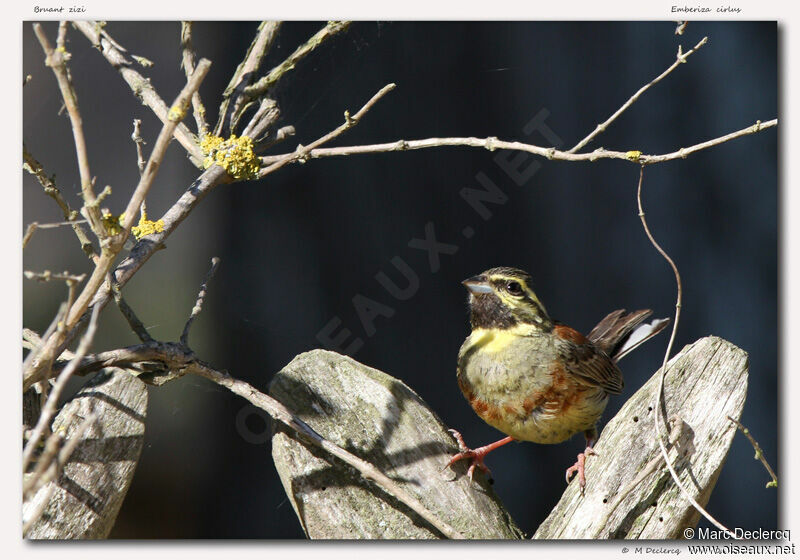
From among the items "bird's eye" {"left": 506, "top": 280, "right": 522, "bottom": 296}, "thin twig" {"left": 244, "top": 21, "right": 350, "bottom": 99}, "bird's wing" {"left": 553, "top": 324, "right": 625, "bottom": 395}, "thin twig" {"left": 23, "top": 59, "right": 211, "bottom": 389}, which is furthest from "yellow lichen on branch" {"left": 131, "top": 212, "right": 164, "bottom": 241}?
"bird's wing" {"left": 553, "top": 324, "right": 625, "bottom": 395}

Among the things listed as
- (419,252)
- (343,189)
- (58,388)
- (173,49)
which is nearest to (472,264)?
(419,252)

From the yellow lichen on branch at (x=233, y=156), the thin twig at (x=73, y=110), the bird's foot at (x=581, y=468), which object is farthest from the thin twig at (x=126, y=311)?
the bird's foot at (x=581, y=468)

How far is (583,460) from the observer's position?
203cm

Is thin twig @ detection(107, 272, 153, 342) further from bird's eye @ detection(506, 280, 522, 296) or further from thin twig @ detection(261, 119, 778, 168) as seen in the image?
bird's eye @ detection(506, 280, 522, 296)

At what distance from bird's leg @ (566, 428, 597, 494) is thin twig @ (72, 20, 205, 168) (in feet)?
3.68

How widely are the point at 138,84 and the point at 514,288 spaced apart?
1036 mm

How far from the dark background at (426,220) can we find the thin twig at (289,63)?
404 millimetres

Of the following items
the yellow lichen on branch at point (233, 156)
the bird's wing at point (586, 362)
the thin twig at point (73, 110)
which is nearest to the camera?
the thin twig at point (73, 110)

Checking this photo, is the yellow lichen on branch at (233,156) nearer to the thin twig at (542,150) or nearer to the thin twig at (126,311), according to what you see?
the thin twig at (542,150)

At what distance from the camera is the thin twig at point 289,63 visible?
2096mm

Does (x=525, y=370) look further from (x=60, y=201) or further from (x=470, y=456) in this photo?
(x=60, y=201)

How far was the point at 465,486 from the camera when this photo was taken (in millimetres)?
2002

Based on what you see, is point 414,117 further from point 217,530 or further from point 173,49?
point 217,530

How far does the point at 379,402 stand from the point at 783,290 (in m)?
1.22
